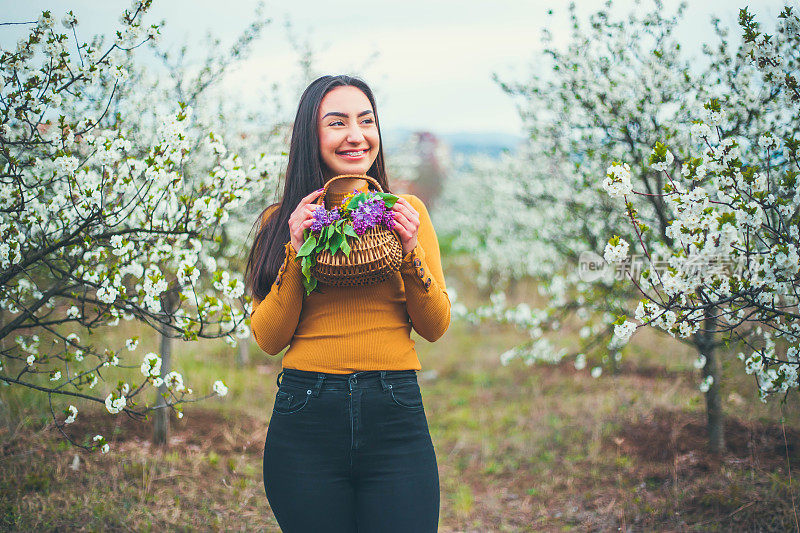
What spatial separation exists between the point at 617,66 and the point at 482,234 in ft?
32.1


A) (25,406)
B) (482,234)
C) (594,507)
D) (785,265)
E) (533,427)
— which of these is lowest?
(594,507)

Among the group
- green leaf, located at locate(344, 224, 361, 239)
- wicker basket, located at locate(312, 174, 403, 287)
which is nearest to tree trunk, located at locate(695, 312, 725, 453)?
wicker basket, located at locate(312, 174, 403, 287)

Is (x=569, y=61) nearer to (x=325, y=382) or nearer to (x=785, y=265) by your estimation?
(x=785, y=265)

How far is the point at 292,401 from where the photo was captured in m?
1.82

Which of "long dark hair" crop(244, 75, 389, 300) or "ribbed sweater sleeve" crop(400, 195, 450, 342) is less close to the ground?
"long dark hair" crop(244, 75, 389, 300)

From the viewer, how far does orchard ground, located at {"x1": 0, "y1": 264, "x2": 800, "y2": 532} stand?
129 inches

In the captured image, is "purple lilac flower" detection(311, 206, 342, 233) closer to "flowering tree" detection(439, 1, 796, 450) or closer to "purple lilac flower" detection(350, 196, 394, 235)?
"purple lilac flower" detection(350, 196, 394, 235)

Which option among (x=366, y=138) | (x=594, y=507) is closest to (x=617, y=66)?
(x=366, y=138)

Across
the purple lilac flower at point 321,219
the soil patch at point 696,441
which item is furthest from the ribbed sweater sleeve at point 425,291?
the soil patch at point 696,441

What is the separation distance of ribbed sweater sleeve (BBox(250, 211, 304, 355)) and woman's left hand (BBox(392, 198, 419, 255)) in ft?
1.08

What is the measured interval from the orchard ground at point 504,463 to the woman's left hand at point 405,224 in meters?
2.43

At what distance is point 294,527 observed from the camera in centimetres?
178

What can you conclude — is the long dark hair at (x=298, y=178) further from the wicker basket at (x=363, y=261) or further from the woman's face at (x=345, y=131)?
the wicker basket at (x=363, y=261)

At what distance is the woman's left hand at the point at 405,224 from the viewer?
177 centimetres
